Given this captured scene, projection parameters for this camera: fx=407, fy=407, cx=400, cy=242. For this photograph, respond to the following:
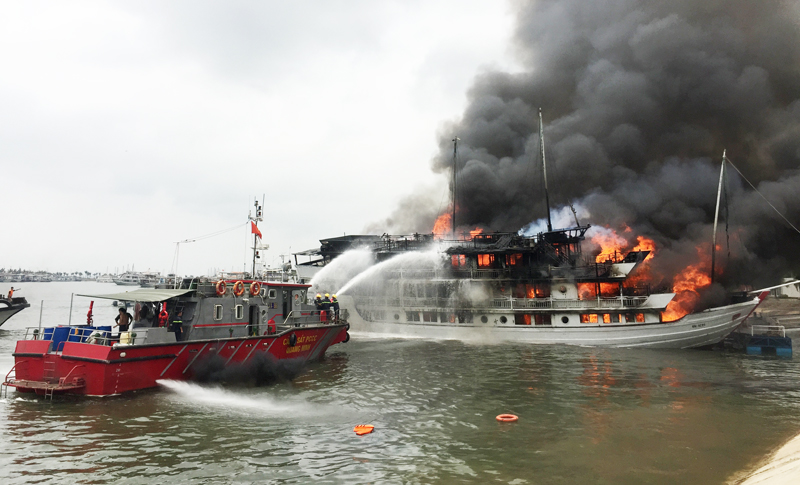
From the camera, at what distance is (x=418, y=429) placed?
43.2ft

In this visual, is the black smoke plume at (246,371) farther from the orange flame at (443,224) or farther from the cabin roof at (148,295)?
the orange flame at (443,224)

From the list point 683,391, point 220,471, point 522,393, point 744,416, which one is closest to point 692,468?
point 744,416

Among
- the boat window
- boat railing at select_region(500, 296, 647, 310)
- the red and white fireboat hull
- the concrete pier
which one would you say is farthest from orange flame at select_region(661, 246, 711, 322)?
the red and white fireboat hull

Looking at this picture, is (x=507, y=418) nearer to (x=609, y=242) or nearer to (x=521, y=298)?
(x=521, y=298)

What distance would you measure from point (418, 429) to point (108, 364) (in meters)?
12.1

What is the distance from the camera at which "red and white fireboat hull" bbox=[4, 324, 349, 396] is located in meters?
15.7

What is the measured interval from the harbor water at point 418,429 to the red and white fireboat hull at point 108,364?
60 cm

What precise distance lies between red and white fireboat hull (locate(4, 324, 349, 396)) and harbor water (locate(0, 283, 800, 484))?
23.8 inches

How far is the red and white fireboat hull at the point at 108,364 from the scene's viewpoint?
15711 mm

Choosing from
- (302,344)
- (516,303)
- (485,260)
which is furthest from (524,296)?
(302,344)

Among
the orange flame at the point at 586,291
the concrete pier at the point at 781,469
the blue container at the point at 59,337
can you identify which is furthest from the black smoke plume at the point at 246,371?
the orange flame at the point at 586,291

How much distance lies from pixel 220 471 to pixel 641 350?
30.8 meters

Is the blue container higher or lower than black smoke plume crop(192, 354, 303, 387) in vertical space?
higher

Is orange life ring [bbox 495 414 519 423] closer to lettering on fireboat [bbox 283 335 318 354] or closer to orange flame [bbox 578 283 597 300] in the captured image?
lettering on fireboat [bbox 283 335 318 354]
